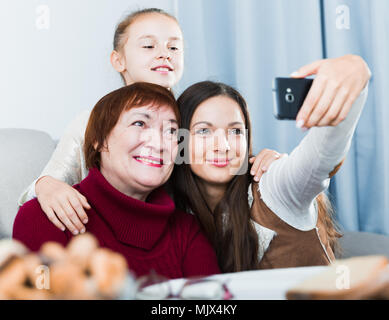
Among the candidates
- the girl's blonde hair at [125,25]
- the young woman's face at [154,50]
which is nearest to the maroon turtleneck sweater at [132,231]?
the young woman's face at [154,50]

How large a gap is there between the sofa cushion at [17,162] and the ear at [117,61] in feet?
0.84

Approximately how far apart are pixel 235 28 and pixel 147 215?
23.3 inches

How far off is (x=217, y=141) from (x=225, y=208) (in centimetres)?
13

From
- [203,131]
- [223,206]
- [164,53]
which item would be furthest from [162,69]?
[223,206]

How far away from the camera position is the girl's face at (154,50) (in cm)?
101

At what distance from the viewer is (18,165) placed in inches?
38.6

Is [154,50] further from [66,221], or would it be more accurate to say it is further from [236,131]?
[66,221]

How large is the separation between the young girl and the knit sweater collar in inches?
4.5

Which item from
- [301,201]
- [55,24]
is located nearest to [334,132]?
[301,201]

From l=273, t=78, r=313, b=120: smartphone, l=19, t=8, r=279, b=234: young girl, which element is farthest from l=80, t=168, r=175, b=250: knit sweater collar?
l=273, t=78, r=313, b=120: smartphone

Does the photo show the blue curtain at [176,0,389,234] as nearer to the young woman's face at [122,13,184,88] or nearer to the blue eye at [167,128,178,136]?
the young woman's face at [122,13,184,88]

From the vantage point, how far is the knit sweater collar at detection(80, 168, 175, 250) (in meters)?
0.66

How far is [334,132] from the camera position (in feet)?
1.70
